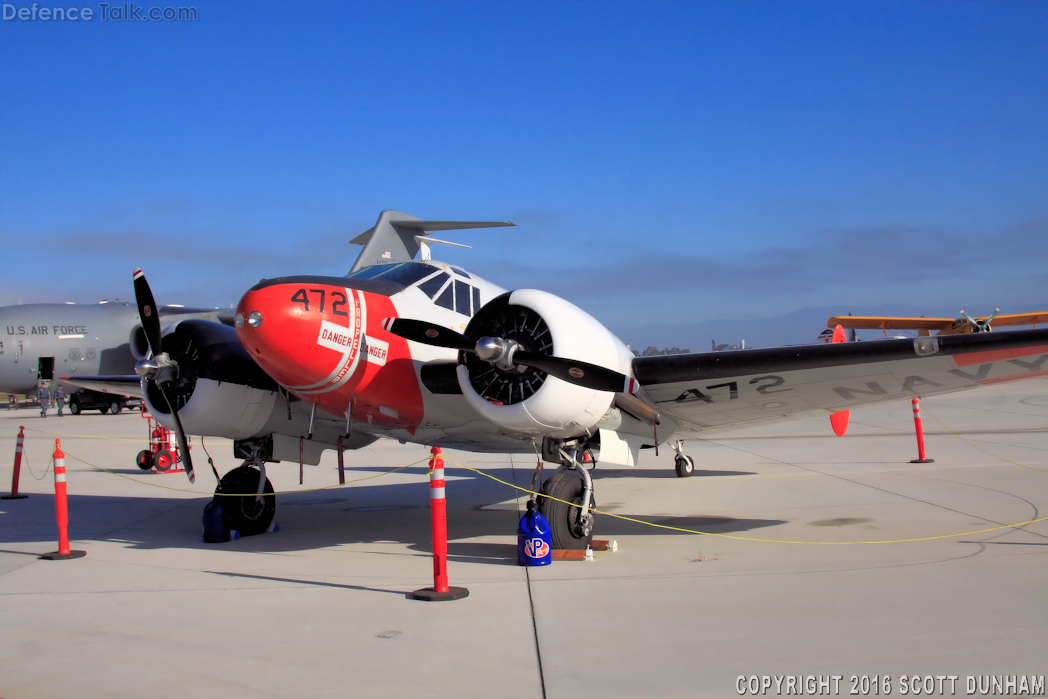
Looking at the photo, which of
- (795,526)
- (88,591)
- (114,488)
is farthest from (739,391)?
(114,488)

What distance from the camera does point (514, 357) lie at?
690cm

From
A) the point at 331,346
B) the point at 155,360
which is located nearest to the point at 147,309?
the point at 155,360

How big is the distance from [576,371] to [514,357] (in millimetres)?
583

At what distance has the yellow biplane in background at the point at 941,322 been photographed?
37.1m

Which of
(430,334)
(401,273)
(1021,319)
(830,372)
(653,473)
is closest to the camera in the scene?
(430,334)

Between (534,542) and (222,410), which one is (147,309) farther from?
(534,542)

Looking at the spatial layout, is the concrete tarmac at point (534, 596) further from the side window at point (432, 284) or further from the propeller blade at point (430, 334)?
the side window at point (432, 284)

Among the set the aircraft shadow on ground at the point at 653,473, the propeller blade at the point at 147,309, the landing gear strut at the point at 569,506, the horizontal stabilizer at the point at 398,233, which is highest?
the horizontal stabilizer at the point at 398,233

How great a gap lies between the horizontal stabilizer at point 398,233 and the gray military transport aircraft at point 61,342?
2140 cm

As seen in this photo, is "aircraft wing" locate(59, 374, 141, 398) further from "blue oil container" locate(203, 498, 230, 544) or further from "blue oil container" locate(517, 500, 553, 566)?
"blue oil container" locate(517, 500, 553, 566)

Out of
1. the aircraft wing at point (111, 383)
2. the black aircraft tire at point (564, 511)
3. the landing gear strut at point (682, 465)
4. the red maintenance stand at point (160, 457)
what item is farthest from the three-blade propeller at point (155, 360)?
the red maintenance stand at point (160, 457)

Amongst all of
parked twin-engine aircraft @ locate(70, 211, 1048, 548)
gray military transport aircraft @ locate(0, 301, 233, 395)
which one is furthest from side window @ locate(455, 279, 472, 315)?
gray military transport aircraft @ locate(0, 301, 233, 395)

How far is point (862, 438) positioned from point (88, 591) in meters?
18.7

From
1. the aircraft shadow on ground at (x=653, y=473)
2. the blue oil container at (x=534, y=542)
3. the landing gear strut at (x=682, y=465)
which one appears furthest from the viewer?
the aircraft shadow on ground at (x=653, y=473)
